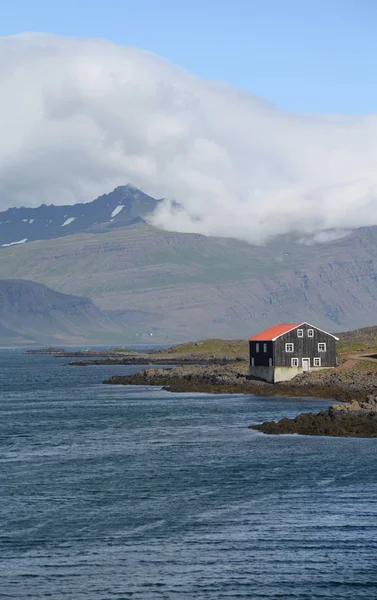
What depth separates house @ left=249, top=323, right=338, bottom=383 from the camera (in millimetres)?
125188

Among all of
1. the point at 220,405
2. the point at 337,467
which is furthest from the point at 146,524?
the point at 220,405

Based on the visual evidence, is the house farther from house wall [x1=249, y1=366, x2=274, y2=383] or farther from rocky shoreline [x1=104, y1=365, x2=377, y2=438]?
rocky shoreline [x1=104, y1=365, x2=377, y2=438]

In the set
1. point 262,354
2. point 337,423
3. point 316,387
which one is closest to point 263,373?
point 262,354

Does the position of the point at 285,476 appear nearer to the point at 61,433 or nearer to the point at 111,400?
the point at 61,433

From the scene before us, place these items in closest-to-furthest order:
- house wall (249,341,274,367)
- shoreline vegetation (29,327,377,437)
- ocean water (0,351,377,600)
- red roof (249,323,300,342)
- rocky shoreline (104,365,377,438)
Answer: ocean water (0,351,377,600), rocky shoreline (104,365,377,438), shoreline vegetation (29,327,377,437), red roof (249,323,300,342), house wall (249,341,274,367)

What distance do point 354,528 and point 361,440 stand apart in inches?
1048

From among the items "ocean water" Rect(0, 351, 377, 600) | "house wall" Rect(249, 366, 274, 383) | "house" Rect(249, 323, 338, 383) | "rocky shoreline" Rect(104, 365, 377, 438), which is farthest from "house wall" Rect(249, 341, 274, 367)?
"ocean water" Rect(0, 351, 377, 600)

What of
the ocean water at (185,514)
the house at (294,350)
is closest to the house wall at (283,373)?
the house at (294,350)

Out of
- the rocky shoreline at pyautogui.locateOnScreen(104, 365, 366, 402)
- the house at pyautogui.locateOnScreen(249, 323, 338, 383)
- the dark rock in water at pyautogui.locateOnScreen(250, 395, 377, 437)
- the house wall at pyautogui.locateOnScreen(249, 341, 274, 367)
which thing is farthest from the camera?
the house wall at pyautogui.locateOnScreen(249, 341, 274, 367)

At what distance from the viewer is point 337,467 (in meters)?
56.6

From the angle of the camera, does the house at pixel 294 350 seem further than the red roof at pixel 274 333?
No

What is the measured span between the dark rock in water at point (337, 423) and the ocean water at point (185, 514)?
2.63m

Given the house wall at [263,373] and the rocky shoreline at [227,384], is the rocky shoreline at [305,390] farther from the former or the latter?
the house wall at [263,373]

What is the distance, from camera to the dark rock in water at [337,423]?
2810 inches
